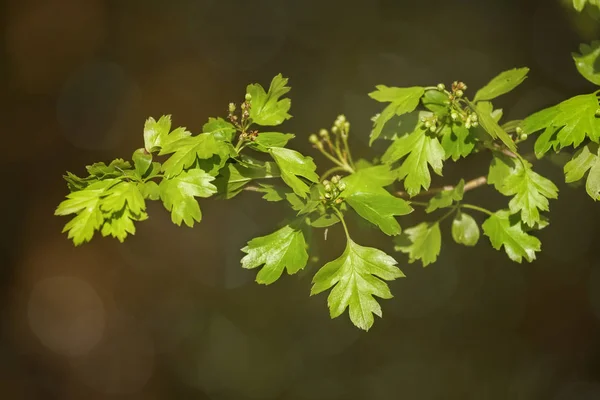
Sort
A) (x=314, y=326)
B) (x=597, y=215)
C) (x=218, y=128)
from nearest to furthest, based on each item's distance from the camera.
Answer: (x=218, y=128)
(x=597, y=215)
(x=314, y=326)

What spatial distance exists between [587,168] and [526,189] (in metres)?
0.08

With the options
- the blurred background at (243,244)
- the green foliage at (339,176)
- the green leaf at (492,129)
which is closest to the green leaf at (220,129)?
the green foliage at (339,176)

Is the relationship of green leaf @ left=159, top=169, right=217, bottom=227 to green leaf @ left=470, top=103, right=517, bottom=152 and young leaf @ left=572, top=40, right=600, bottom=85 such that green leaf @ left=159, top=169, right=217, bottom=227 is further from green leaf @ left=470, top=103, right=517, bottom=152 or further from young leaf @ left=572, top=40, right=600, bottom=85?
young leaf @ left=572, top=40, right=600, bottom=85

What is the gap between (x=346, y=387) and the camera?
1.74 meters

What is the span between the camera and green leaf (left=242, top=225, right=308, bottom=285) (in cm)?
70

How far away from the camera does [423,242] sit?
2.89 ft

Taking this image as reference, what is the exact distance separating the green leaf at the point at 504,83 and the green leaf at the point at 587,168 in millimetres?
139

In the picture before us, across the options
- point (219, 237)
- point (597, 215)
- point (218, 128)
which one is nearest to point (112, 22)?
point (219, 237)

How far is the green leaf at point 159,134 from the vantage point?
2.30 ft

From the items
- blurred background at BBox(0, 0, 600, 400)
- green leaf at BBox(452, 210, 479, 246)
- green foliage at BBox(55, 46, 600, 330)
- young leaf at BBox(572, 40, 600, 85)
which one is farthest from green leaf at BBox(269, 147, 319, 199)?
blurred background at BBox(0, 0, 600, 400)

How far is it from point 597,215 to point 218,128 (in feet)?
4.49

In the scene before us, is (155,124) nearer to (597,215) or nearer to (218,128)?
(218,128)

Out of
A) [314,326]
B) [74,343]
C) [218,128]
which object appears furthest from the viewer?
[74,343]

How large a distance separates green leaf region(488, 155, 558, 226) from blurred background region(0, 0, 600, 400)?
80 cm
